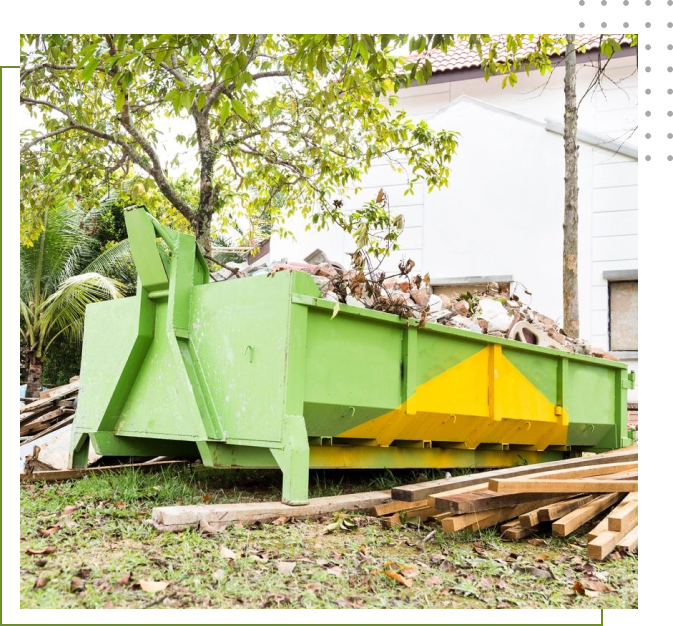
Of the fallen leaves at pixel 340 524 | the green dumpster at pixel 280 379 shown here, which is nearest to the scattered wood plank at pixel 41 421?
the green dumpster at pixel 280 379

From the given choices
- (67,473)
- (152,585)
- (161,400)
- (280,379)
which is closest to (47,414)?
(67,473)

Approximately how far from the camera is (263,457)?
175 inches

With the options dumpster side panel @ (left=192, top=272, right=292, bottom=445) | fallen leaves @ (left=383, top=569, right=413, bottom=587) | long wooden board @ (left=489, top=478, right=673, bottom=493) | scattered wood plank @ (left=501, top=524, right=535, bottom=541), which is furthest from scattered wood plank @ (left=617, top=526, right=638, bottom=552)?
dumpster side panel @ (left=192, top=272, right=292, bottom=445)

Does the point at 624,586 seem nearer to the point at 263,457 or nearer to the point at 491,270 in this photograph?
the point at 263,457

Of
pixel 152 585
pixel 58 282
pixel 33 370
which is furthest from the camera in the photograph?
pixel 58 282

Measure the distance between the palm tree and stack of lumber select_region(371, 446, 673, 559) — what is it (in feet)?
27.9

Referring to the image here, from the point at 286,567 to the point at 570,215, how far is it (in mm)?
7711

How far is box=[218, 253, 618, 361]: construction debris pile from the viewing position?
491cm

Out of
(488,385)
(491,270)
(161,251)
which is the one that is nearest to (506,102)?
(491,270)

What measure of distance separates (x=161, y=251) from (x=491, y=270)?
7.80 metres

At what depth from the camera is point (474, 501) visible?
13.5 ft

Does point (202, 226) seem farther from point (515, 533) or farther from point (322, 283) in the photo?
point (515, 533)

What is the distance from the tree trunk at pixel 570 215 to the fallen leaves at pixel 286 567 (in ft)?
23.4

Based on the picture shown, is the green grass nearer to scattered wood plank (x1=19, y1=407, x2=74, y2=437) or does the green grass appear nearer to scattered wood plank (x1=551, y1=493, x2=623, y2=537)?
scattered wood plank (x1=551, y1=493, x2=623, y2=537)
